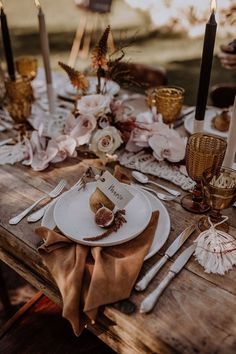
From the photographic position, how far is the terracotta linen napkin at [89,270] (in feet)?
2.40

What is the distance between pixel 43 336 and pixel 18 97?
831mm

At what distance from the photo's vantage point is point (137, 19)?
5801 millimetres

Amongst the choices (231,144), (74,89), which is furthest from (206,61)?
(74,89)

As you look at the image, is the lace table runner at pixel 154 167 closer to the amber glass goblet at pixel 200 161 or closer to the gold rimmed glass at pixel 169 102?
the amber glass goblet at pixel 200 161

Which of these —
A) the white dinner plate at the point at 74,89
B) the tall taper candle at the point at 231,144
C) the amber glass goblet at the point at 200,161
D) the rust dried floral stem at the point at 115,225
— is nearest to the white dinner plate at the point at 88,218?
the rust dried floral stem at the point at 115,225

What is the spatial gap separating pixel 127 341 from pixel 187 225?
33 centimetres

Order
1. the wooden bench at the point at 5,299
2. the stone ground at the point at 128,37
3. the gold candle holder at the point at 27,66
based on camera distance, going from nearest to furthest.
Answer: the wooden bench at the point at 5,299, the gold candle holder at the point at 27,66, the stone ground at the point at 128,37

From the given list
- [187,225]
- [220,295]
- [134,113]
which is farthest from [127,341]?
[134,113]

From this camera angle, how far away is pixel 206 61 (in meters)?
0.95

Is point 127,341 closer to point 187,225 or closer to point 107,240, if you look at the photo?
point 107,240

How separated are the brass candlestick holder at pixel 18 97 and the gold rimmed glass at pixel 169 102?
48 centimetres

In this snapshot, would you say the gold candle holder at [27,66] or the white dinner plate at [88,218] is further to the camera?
the gold candle holder at [27,66]

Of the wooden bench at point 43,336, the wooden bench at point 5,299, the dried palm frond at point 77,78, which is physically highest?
the dried palm frond at point 77,78

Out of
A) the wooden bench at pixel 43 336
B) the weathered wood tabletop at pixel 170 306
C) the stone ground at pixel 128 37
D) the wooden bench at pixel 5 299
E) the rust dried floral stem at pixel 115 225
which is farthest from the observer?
the stone ground at pixel 128 37
